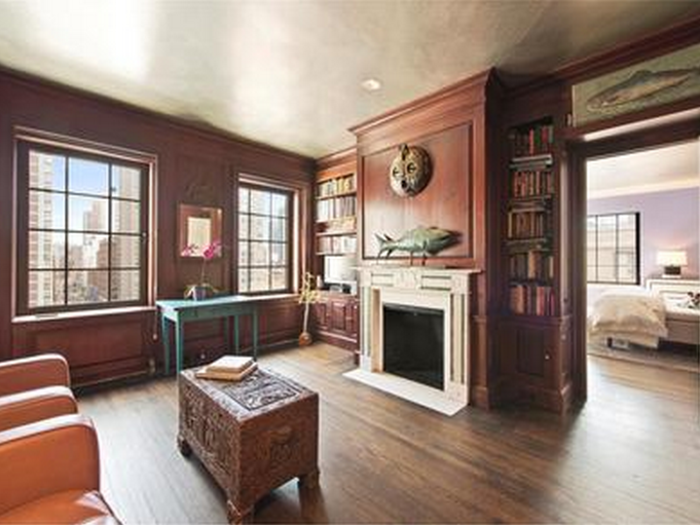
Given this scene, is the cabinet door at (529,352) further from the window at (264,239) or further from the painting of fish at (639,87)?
the window at (264,239)

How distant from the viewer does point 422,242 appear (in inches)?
125

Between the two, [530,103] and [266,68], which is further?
[530,103]

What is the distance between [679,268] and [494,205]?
5.88 metres

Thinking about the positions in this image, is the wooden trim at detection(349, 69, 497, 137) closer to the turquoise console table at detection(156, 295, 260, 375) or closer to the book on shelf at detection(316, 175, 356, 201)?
the book on shelf at detection(316, 175, 356, 201)

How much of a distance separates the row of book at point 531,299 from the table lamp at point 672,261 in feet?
17.4

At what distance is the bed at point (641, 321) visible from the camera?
13.7 ft

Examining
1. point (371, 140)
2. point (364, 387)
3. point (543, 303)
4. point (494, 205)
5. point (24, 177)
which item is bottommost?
point (364, 387)

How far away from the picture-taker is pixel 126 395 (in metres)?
2.99

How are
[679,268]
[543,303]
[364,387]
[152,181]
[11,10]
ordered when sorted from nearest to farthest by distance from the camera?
[11,10] → [543,303] → [364,387] → [152,181] → [679,268]

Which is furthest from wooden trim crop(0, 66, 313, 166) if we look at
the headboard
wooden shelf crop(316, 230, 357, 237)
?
the headboard

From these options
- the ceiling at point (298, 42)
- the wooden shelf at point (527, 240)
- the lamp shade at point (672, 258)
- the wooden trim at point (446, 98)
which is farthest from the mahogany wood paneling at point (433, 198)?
the lamp shade at point (672, 258)

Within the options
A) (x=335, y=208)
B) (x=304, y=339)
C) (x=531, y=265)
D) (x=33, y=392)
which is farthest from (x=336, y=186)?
(x=33, y=392)

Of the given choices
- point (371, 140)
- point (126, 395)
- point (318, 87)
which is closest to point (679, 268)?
point (371, 140)

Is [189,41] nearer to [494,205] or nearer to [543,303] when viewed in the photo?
[494,205]
